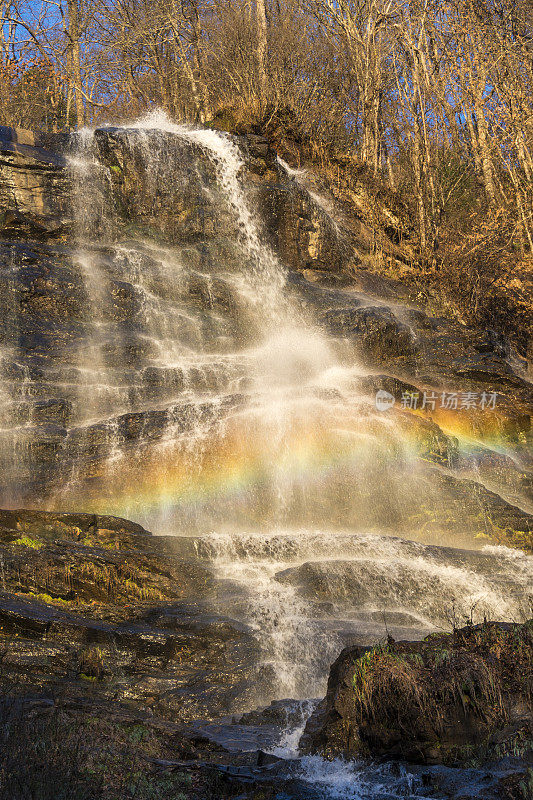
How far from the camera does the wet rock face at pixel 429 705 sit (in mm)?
4445

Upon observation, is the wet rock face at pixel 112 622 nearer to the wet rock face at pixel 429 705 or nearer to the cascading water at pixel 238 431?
the cascading water at pixel 238 431

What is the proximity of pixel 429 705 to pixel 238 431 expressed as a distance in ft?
24.7

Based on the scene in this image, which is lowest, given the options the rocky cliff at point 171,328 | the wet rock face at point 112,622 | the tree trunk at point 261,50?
Answer: the wet rock face at point 112,622

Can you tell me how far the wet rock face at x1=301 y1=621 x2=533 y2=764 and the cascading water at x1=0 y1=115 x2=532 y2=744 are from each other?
164 cm

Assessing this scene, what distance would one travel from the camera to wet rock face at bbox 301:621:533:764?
4.45 m

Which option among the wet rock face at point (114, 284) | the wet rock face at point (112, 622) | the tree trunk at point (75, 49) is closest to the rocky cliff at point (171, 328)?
the wet rock face at point (114, 284)

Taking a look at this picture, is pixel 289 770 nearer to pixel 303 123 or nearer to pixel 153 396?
pixel 153 396

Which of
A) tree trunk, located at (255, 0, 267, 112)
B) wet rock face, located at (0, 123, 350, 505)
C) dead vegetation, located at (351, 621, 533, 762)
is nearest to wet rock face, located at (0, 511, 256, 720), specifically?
dead vegetation, located at (351, 621, 533, 762)

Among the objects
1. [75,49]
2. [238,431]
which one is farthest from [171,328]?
[75,49]

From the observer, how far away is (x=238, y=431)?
11781 mm

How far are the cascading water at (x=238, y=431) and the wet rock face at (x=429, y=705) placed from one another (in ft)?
5.38

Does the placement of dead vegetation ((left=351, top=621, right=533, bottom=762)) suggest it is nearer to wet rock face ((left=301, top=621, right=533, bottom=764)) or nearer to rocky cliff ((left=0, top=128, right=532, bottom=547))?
wet rock face ((left=301, top=621, right=533, bottom=764))

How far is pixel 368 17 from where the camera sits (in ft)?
73.4

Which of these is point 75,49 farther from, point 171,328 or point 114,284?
point 171,328
